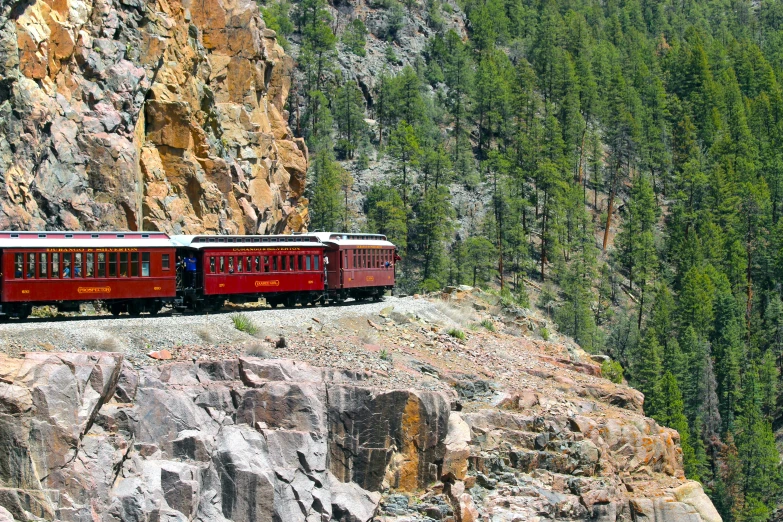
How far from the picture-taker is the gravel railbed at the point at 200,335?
78.3 feet

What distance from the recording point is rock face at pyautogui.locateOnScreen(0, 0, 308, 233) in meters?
34.4

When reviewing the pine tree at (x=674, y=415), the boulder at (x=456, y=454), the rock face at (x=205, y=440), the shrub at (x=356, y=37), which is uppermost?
the shrub at (x=356, y=37)

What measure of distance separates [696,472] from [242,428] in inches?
1758

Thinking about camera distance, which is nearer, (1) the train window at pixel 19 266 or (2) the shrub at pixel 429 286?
(1) the train window at pixel 19 266

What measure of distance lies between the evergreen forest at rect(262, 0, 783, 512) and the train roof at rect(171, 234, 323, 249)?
93.0 feet

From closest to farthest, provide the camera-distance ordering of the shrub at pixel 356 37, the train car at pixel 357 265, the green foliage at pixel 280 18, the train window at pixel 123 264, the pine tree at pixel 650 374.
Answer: the train window at pixel 123 264
the train car at pixel 357 265
the pine tree at pixel 650 374
the green foliage at pixel 280 18
the shrub at pixel 356 37

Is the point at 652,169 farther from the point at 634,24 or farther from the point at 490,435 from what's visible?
the point at 490,435

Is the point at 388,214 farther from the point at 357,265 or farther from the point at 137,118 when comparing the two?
the point at 137,118

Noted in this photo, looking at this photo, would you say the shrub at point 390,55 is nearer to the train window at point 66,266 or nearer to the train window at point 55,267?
the train window at point 66,266

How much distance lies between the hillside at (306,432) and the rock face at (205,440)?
0.03m

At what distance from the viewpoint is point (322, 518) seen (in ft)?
72.3

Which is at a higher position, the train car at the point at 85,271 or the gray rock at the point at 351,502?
the train car at the point at 85,271

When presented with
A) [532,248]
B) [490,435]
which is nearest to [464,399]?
[490,435]

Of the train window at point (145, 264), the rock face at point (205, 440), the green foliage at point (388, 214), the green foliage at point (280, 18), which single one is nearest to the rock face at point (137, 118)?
the train window at point (145, 264)
